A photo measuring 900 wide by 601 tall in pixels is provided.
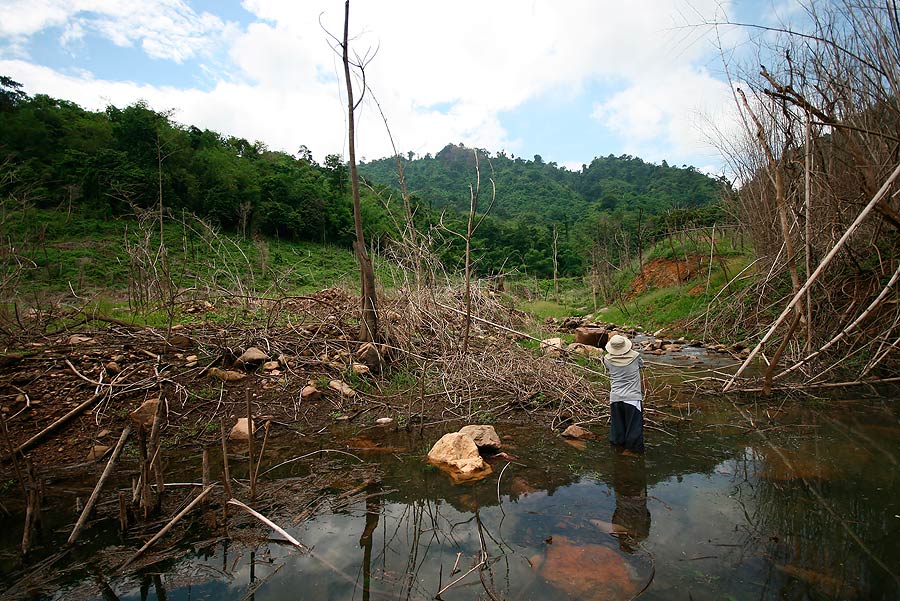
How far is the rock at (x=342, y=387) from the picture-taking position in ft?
19.9

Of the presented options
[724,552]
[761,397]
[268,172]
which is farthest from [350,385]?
[268,172]

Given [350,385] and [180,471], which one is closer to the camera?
[180,471]

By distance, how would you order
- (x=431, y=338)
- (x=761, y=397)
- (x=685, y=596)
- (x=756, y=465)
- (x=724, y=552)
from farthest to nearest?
(x=431, y=338) → (x=761, y=397) → (x=756, y=465) → (x=724, y=552) → (x=685, y=596)

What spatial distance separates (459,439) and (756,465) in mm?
2776

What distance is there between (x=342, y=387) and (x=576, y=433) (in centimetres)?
310

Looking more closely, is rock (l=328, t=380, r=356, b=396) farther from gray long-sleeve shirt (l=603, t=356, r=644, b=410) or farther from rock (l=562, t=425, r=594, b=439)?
gray long-sleeve shirt (l=603, t=356, r=644, b=410)

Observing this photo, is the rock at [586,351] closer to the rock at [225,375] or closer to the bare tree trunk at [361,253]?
the bare tree trunk at [361,253]

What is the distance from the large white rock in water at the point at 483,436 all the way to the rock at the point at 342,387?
2054 mm

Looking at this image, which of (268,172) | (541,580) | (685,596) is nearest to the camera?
(685,596)

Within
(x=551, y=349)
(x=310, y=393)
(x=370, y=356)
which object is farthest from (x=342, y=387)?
(x=551, y=349)

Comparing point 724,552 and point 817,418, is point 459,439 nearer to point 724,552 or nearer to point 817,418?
point 724,552

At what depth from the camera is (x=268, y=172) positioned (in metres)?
40.0

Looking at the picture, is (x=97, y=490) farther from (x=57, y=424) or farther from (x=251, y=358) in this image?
(x=251, y=358)

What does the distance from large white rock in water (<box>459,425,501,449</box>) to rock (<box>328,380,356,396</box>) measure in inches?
80.9
